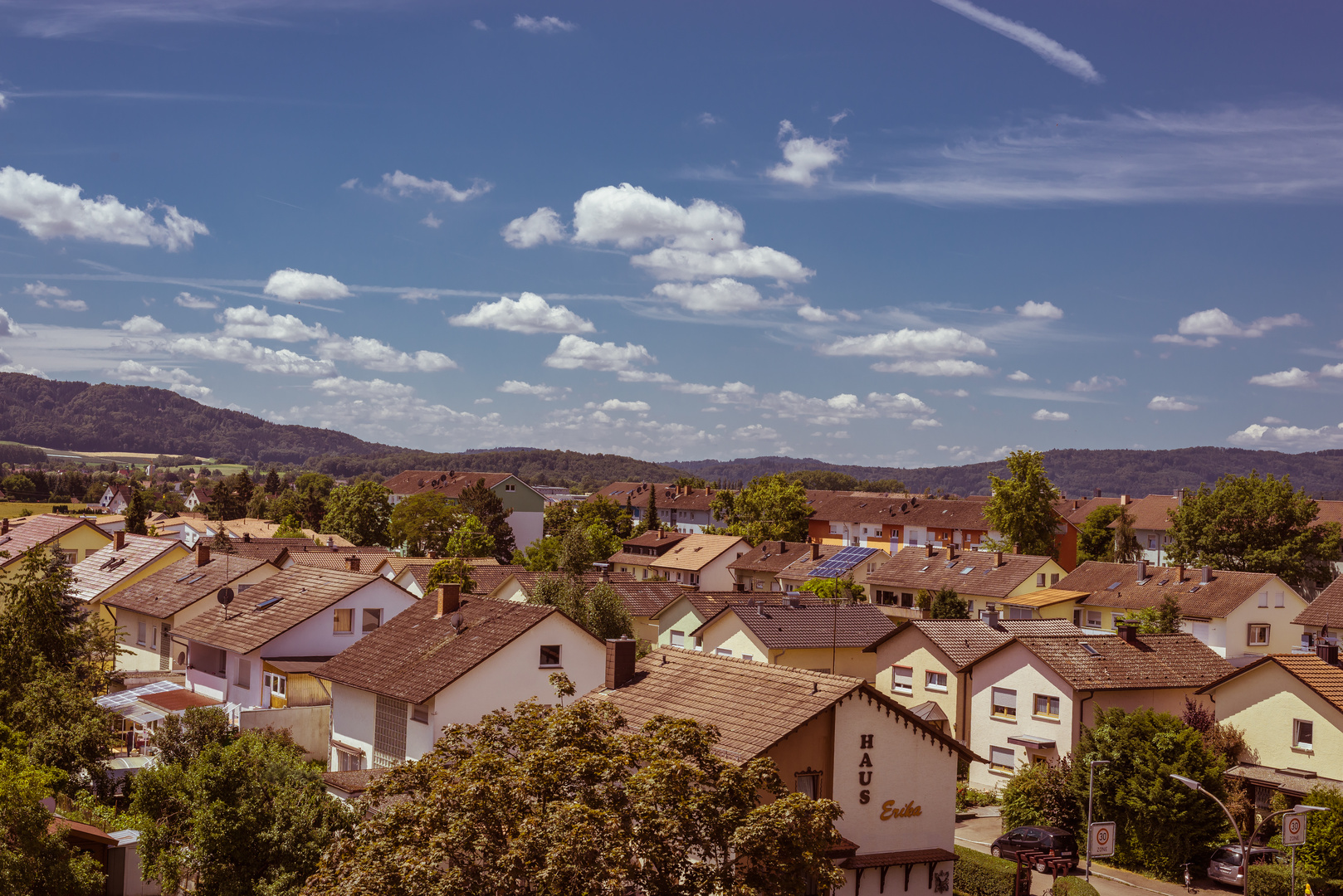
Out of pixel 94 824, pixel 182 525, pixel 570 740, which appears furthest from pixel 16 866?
pixel 182 525

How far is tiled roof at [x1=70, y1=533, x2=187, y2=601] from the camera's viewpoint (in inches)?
2539

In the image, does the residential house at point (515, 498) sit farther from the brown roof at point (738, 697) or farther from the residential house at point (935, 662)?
the brown roof at point (738, 697)

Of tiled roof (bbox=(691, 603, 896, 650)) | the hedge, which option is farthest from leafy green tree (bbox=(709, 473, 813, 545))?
the hedge

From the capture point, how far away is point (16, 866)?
20797mm

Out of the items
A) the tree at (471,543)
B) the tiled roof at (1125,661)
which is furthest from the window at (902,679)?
the tree at (471,543)

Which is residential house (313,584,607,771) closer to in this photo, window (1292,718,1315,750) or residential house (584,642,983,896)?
residential house (584,642,983,896)

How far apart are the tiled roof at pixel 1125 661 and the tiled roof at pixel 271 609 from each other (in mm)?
29372

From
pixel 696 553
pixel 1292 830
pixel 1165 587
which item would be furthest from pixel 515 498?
pixel 1292 830

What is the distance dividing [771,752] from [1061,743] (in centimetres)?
2336

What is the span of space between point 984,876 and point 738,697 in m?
11.4

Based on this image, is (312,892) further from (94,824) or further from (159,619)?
(159,619)

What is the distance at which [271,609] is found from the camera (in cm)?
4747

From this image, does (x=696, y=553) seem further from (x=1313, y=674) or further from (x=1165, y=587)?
(x=1313, y=674)

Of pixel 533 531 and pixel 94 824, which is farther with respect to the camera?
pixel 533 531
